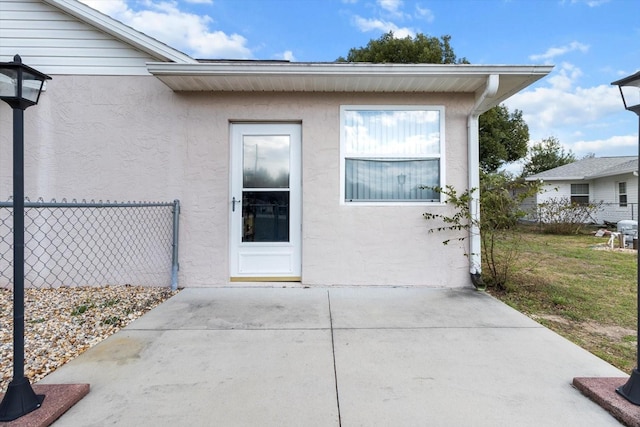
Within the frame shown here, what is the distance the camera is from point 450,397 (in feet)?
6.25

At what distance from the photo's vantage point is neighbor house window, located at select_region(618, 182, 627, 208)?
1414 cm

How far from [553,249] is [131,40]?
1000 centimetres

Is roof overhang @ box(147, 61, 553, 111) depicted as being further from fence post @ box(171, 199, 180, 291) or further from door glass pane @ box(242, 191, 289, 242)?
fence post @ box(171, 199, 180, 291)

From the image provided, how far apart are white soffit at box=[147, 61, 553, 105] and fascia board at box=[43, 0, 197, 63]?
0.50m

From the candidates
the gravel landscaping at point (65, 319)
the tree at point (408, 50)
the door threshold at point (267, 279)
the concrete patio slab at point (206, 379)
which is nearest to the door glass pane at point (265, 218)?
the door threshold at point (267, 279)

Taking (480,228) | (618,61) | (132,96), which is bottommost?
(480,228)

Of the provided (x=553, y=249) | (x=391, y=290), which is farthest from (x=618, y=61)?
(x=391, y=290)

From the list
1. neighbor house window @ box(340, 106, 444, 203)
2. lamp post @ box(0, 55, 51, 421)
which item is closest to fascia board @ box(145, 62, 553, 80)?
neighbor house window @ box(340, 106, 444, 203)

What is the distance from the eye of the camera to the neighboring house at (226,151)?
4.20 metres

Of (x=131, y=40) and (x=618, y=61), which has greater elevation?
(x=618, y=61)

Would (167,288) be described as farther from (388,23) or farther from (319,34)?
(388,23)

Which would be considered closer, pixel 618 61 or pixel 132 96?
pixel 132 96

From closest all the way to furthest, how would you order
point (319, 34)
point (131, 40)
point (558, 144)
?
point (131, 40)
point (319, 34)
point (558, 144)

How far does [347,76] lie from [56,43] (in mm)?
3961
